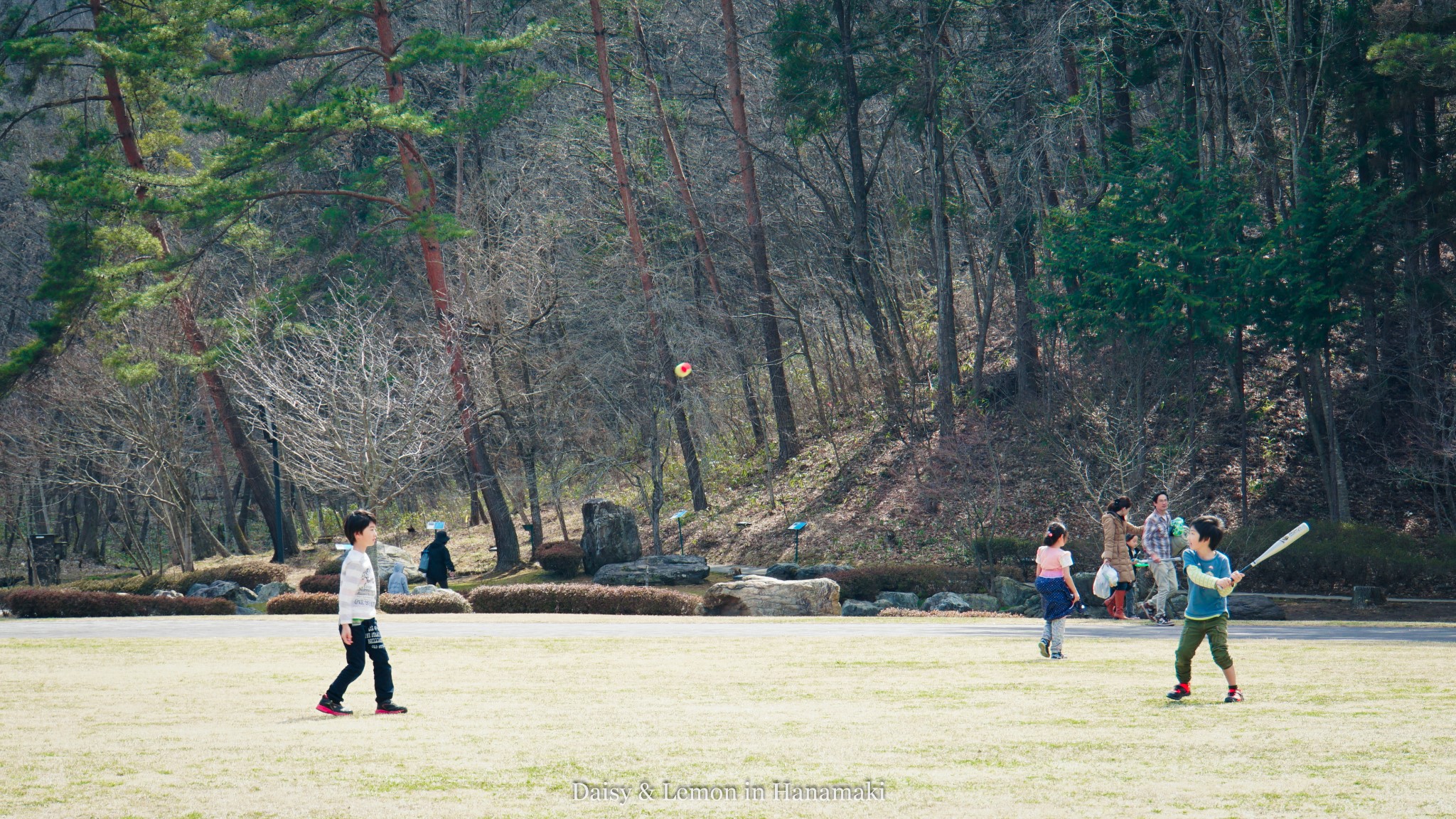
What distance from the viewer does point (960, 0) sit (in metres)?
29.1

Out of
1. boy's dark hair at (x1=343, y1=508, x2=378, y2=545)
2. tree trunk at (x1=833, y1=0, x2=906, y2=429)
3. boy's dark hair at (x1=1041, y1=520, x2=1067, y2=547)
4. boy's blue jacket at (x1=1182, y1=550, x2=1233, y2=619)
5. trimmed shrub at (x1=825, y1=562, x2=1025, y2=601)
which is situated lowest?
trimmed shrub at (x1=825, y1=562, x2=1025, y2=601)

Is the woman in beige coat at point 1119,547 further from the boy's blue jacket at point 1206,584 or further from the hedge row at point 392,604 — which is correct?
the hedge row at point 392,604

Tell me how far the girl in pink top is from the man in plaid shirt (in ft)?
15.6

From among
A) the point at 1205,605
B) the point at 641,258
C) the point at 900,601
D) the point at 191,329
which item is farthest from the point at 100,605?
the point at 1205,605

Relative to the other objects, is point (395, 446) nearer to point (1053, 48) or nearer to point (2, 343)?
point (1053, 48)

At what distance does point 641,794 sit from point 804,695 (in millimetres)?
3595

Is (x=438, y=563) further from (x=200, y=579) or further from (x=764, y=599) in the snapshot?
(x=200, y=579)

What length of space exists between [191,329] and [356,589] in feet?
91.6

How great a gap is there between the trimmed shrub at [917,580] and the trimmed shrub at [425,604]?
7.48m

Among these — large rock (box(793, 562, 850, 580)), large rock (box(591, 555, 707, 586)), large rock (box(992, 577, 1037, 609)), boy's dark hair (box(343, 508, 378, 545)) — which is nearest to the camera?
boy's dark hair (box(343, 508, 378, 545))

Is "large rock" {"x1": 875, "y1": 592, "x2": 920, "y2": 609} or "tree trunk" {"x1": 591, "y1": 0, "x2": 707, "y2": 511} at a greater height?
"tree trunk" {"x1": 591, "y1": 0, "x2": 707, "y2": 511}

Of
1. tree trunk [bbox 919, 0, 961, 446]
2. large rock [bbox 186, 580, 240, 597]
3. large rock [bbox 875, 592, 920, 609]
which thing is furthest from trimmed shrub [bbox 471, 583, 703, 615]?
tree trunk [bbox 919, 0, 961, 446]

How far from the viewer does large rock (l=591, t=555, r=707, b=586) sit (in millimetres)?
27047

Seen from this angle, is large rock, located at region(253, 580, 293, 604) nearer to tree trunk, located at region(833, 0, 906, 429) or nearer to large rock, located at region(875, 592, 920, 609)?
large rock, located at region(875, 592, 920, 609)
